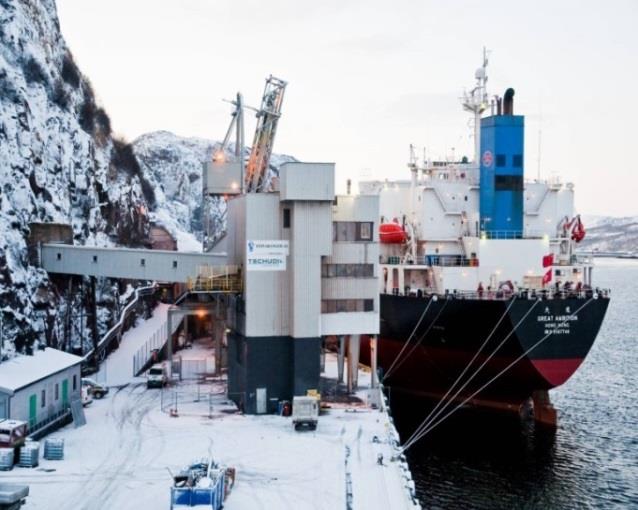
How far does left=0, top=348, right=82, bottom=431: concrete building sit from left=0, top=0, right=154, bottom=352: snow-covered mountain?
408 inches

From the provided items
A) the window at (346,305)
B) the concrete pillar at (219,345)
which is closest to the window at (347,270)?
the window at (346,305)

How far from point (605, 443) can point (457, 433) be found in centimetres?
Answer: 744

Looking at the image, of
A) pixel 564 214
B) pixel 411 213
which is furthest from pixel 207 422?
pixel 564 214

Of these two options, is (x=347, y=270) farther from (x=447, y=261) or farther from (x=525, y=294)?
(x=447, y=261)

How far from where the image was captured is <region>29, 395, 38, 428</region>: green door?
2888 cm

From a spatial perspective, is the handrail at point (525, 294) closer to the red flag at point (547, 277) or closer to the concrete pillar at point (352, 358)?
the red flag at point (547, 277)

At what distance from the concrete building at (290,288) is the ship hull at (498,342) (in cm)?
959

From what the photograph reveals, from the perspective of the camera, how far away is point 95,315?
168 feet

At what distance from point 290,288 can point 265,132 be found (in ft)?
56.9

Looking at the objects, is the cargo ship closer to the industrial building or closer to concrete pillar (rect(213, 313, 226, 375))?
the industrial building

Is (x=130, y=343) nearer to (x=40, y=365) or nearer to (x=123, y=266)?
(x=123, y=266)

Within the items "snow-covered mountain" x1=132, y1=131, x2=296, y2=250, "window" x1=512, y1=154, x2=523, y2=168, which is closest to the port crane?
"window" x1=512, y1=154, x2=523, y2=168

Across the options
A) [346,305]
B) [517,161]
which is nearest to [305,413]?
[346,305]

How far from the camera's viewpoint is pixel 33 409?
29.1 m
